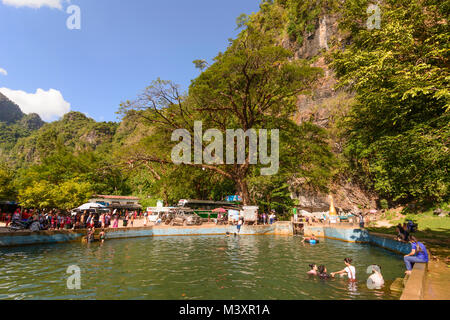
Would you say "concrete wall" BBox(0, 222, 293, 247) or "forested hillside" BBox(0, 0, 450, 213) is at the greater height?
"forested hillside" BBox(0, 0, 450, 213)

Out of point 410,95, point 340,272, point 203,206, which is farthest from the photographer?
point 203,206

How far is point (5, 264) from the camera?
11.5m

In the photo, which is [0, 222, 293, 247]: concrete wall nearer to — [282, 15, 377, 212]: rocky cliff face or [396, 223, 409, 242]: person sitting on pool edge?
[396, 223, 409, 242]: person sitting on pool edge

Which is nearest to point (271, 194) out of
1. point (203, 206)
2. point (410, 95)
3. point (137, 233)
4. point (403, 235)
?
point (203, 206)

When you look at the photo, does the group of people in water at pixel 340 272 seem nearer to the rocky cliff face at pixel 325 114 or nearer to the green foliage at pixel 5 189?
the rocky cliff face at pixel 325 114

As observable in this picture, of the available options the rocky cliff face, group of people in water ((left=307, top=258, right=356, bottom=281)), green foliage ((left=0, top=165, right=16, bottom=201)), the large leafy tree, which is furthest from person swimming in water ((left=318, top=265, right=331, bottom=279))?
green foliage ((left=0, top=165, right=16, bottom=201))

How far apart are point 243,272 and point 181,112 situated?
17.6 meters

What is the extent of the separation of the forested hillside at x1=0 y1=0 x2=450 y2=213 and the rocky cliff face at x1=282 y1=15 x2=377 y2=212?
0.20 metres

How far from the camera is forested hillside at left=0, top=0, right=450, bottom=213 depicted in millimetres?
11812

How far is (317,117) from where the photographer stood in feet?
150

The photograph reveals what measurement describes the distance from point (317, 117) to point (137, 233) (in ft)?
123

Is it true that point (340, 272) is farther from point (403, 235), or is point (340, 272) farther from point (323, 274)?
point (403, 235)

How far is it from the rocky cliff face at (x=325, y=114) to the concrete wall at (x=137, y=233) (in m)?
15.6
